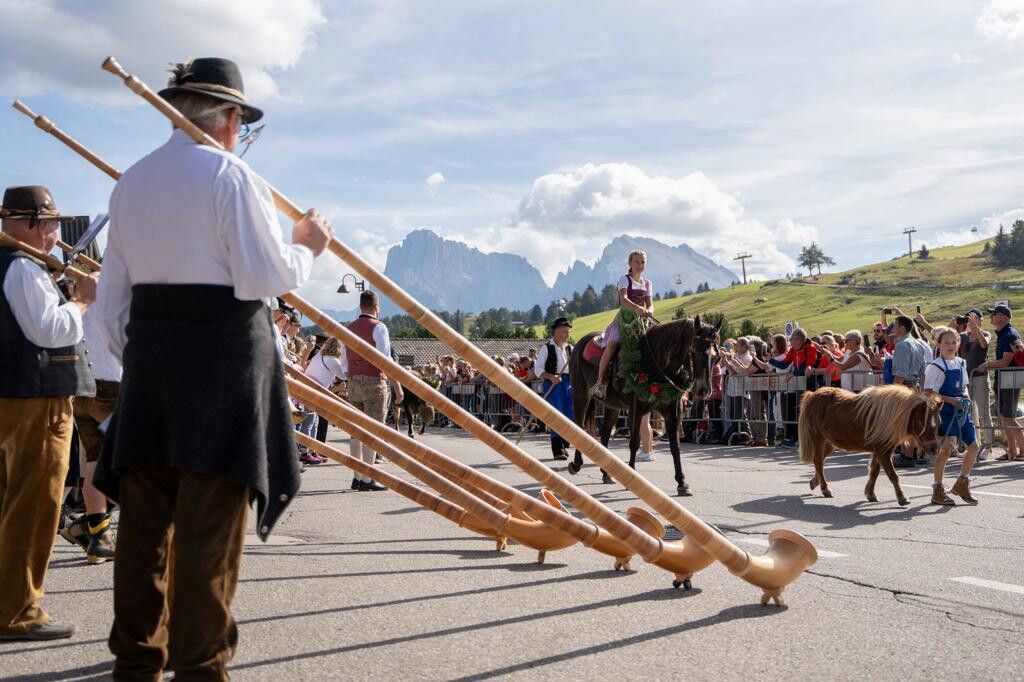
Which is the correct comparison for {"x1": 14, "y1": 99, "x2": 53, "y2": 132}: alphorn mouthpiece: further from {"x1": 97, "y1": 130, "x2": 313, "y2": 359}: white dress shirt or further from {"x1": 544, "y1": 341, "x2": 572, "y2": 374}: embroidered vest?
{"x1": 544, "y1": 341, "x2": 572, "y2": 374}: embroidered vest

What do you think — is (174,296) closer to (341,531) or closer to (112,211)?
(112,211)

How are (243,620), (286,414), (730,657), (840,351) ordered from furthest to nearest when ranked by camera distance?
(840,351) → (243,620) → (730,657) → (286,414)

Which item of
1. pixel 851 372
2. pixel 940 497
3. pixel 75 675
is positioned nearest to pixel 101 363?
pixel 75 675

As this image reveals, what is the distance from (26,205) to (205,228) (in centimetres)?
266

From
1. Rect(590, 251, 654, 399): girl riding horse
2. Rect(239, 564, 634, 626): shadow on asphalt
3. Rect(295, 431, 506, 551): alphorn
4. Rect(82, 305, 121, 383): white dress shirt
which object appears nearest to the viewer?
Rect(239, 564, 634, 626): shadow on asphalt

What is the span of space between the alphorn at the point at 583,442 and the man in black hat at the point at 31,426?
2.01 metres

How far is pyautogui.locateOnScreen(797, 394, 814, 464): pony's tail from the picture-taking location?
11.2m

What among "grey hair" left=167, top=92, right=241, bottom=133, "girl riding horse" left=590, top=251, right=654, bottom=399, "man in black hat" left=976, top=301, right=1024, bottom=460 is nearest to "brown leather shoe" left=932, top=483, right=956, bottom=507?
"girl riding horse" left=590, top=251, right=654, bottom=399

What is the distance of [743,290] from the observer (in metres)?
169

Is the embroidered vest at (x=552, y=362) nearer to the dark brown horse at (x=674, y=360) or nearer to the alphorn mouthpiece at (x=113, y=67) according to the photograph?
the dark brown horse at (x=674, y=360)

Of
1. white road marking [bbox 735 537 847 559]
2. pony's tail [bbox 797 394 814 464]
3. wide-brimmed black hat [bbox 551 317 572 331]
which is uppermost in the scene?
wide-brimmed black hat [bbox 551 317 572 331]

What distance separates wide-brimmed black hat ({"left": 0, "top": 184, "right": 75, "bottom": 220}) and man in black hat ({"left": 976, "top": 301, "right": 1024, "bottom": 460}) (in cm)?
1312

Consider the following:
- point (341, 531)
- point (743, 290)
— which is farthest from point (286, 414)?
point (743, 290)

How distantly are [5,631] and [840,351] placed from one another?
15.7 meters
